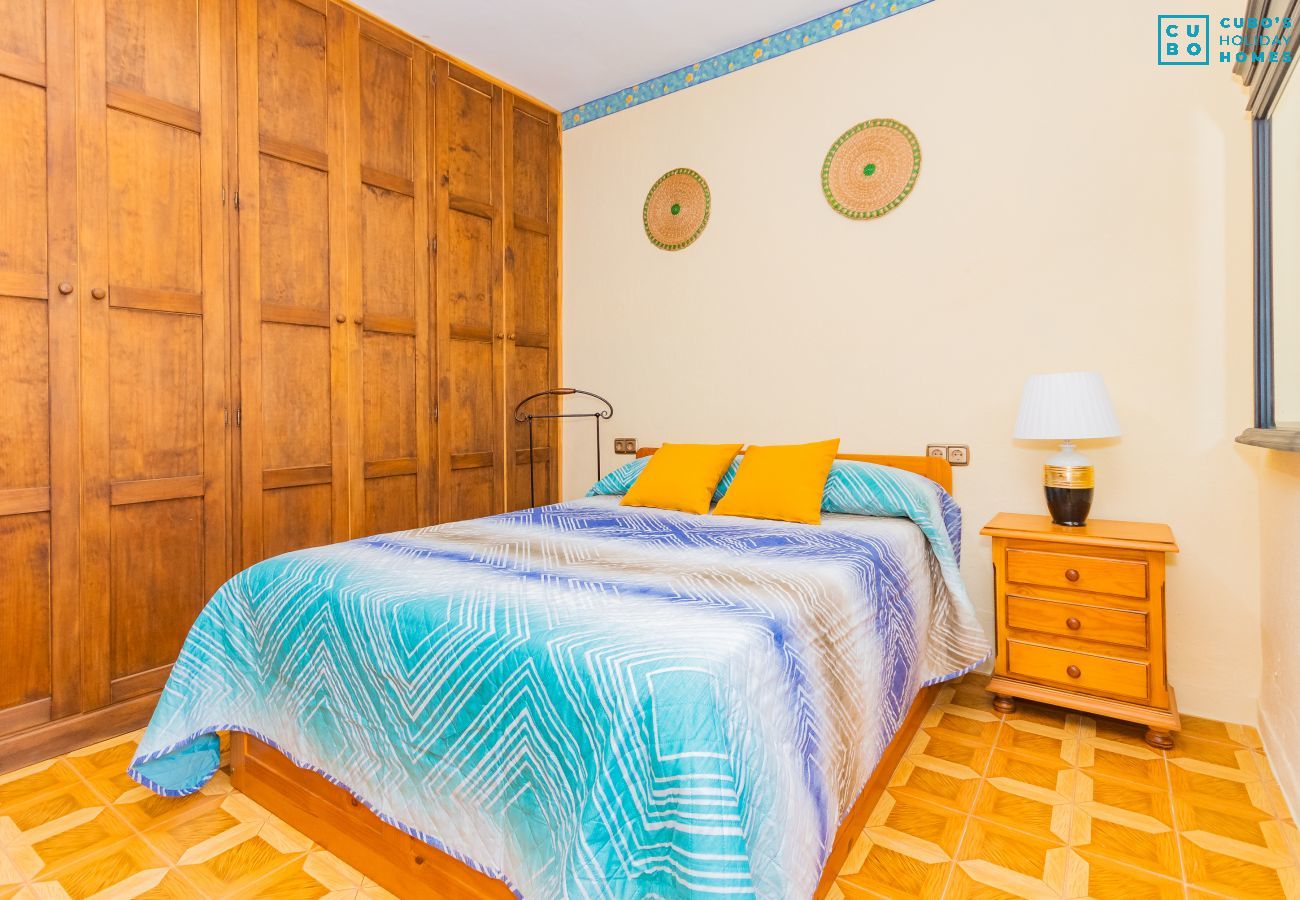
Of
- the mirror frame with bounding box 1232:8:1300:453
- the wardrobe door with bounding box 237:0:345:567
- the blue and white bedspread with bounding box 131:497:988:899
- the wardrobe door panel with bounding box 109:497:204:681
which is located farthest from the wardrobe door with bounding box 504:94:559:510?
the mirror frame with bounding box 1232:8:1300:453

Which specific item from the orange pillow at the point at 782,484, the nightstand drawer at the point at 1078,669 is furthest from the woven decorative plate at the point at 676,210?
the nightstand drawer at the point at 1078,669

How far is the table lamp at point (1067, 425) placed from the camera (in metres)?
2.24

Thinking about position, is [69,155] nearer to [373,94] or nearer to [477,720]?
[373,94]

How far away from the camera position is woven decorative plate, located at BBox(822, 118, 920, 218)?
113 inches

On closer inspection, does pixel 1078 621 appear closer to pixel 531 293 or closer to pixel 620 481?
pixel 620 481

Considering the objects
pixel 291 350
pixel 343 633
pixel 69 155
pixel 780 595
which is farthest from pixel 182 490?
pixel 780 595

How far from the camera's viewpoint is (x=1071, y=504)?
235 centimetres

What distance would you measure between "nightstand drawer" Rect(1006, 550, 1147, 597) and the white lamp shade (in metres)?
0.40

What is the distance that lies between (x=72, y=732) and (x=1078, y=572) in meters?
3.30

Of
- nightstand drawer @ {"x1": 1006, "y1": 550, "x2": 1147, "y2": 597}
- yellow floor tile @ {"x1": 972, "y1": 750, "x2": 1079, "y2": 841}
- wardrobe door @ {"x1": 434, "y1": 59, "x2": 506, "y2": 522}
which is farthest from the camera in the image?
wardrobe door @ {"x1": 434, "y1": 59, "x2": 506, "y2": 522}

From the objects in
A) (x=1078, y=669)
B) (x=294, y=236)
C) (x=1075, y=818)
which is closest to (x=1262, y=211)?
(x=1078, y=669)

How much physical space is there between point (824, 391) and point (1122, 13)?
1.69 m

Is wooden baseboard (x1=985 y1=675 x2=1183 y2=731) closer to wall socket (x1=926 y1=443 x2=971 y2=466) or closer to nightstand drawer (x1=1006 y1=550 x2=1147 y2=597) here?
nightstand drawer (x1=1006 y1=550 x2=1147 y2=597)

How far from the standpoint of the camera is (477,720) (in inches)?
51.6
